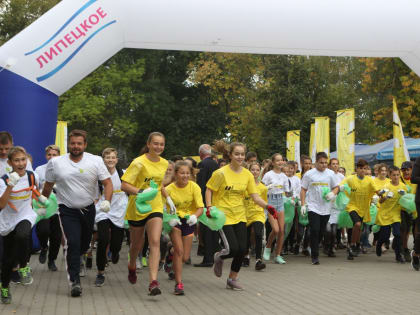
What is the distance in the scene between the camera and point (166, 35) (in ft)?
41.2

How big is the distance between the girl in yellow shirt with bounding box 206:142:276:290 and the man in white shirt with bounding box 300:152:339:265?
11.6 ft

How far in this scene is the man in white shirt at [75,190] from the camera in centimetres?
806

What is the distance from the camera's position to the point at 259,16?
12.7 meters

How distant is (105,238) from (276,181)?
4.46 m

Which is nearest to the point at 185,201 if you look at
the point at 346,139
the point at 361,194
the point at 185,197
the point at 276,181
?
the point at 185,197

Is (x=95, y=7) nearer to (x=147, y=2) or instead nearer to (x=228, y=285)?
(x=147, y=2)

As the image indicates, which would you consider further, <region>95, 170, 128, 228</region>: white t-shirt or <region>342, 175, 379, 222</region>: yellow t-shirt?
<region>342, 175, 379, 222</region>: yellow t-shirt

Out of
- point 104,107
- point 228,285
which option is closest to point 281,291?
point 228,285

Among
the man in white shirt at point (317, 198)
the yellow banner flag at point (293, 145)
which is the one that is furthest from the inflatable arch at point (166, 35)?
the yellow banner flag at point (293, 145)

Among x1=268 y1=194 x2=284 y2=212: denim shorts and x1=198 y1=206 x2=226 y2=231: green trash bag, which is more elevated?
x1=268 y1=194 x2=284 y2=212: denim shorts

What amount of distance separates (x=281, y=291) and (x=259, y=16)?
5714 millimetres

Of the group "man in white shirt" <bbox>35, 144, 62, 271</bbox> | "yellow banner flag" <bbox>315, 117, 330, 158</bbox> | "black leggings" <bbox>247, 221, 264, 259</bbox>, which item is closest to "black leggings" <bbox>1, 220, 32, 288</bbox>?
"man in white shirt" <bbox>35, 144, 62, 271</bbox>

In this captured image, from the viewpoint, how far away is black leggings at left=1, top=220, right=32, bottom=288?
7504 mm

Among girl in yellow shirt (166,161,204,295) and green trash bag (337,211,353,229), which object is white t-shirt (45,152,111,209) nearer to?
girl in yellow shirt (166,161,204,295)
